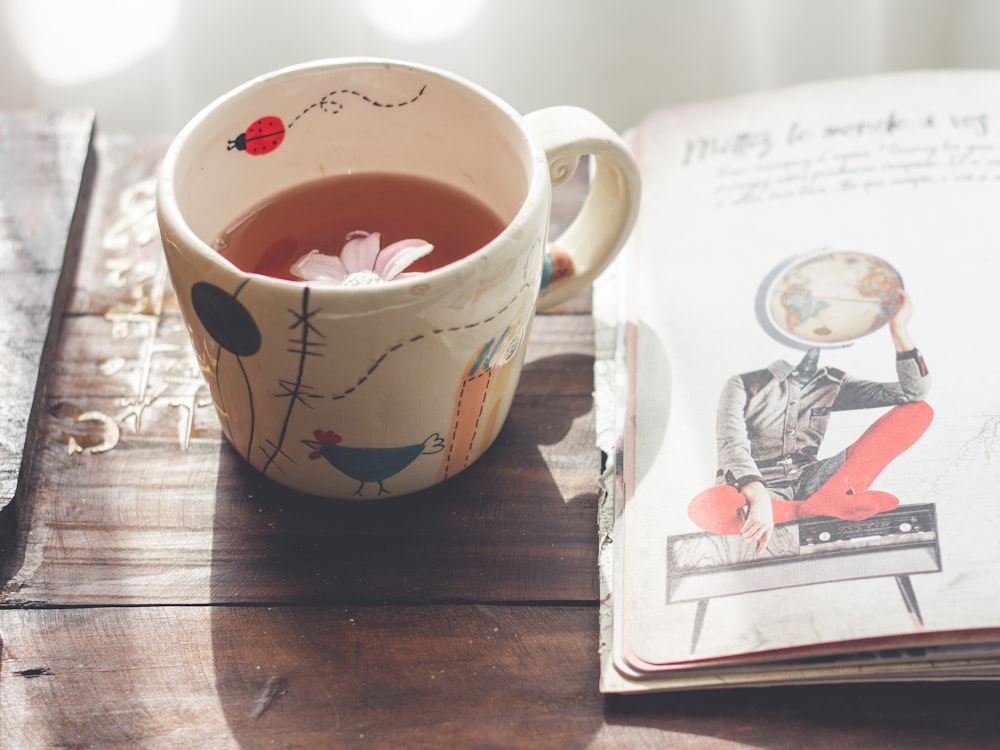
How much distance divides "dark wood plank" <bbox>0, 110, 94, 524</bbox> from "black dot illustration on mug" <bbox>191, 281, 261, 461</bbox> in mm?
127

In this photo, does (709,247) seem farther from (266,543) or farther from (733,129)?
(266,543)

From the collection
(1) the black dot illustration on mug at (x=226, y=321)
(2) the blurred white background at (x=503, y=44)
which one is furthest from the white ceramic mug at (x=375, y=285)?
(2) the blurred white background at (x=503, y=44)

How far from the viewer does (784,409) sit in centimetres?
47

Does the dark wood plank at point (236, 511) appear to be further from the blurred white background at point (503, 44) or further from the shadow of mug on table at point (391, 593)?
the blurred white background at point (503, 44)

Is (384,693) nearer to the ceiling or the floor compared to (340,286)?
nearer to the floor

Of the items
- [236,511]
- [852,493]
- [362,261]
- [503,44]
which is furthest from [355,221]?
[503,44]

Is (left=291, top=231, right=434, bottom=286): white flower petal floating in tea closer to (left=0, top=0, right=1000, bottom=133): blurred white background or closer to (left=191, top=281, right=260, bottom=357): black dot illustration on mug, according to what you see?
(left=191, top=281, right=260, bottom=357): black dot illustration on mug

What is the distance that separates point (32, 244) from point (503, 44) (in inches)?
22.2

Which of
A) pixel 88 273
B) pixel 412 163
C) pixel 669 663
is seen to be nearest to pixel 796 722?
pixel 669 663

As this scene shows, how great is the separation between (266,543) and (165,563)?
1.6 inches

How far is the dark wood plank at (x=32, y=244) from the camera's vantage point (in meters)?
0.48

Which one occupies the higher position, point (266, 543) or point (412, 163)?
point (412, 163)

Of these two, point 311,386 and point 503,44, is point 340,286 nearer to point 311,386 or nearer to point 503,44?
point 311,386

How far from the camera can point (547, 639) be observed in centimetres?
43
